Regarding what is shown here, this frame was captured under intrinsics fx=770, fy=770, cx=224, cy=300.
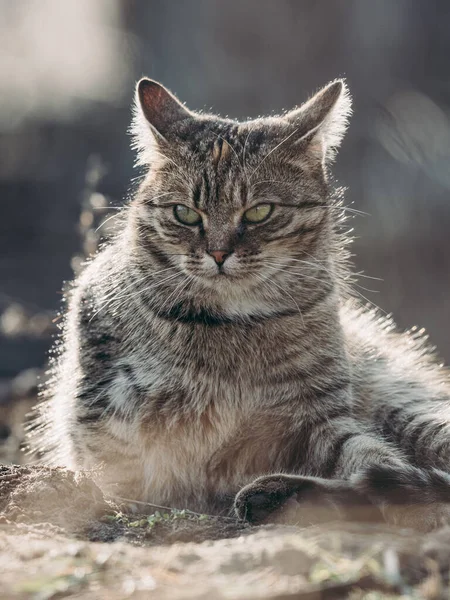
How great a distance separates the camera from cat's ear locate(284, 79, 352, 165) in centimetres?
313

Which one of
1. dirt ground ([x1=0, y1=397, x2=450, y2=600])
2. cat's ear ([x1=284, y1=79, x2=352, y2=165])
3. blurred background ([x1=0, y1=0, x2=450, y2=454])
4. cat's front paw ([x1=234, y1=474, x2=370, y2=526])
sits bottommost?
dirt ground ([x1=0, y1=397, x2=450, y2=600])

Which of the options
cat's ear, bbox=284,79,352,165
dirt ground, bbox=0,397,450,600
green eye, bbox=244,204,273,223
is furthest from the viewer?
cat's ear, bbox=284,79,352,165

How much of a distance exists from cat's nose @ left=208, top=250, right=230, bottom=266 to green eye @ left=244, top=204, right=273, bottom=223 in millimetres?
201

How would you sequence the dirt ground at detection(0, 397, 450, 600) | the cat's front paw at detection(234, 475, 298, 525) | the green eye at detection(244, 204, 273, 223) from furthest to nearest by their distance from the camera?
1. the green eye at detection(244, 204, 273, 223)
2. the cat's front paw at detection(234, 475, 298, 525)
3. the dirt ground at detection(0, 397, 450, 600)

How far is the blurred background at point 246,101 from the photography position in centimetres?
759

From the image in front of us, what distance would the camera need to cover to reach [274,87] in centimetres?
917

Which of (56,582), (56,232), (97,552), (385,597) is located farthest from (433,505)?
(56,232)

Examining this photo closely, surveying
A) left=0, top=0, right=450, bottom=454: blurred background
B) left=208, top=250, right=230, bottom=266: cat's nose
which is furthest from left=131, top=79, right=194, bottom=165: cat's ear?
left=0, top=0, right=450, bottom=454: blurred background

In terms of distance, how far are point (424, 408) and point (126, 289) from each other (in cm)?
132

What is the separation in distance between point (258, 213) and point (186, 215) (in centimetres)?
28

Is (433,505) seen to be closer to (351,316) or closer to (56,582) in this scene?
(56,582)

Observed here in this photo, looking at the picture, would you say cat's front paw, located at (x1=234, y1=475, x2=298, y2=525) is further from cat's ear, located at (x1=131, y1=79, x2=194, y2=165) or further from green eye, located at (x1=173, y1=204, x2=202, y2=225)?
cat's ear, located at (x1=131, y1=79, x2=194, y2=165)

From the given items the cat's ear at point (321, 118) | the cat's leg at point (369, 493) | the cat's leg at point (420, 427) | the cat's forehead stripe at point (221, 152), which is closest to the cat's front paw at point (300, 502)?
the cat's leg at point (369, 493)

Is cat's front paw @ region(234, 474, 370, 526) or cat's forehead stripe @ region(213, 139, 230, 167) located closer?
cat's front paw @ region(234, 474, 370, 526)
